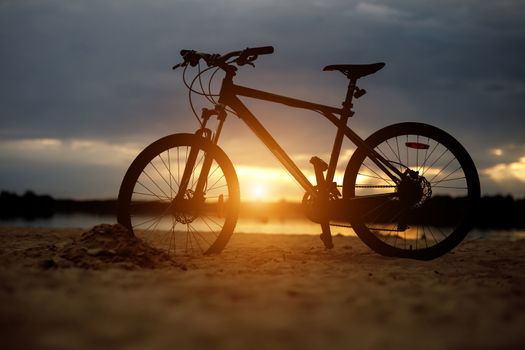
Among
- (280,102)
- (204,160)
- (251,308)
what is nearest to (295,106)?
(280,102)

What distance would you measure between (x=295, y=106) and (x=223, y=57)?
0.84 meters

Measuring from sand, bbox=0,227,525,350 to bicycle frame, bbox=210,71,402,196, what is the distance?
1.24 metres

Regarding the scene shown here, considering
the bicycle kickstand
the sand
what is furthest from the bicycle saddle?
the sand

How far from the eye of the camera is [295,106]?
4535 millimetres

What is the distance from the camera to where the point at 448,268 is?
3.99m

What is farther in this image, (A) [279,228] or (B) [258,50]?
(A) [279,228]

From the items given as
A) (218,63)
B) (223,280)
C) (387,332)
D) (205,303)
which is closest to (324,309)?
(387,332)

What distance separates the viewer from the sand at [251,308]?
1684 mm

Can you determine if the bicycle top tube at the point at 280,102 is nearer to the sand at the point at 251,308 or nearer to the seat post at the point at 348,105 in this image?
the seat post at the point at 348,105

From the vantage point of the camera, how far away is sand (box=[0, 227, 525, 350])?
1.68 metres

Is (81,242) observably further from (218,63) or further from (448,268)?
(448,268)

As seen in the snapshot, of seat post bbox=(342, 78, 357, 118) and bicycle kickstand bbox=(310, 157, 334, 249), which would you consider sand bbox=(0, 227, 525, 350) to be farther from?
seat post bbox=(342, 78, 357, 118)

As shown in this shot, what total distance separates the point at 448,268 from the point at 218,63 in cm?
279

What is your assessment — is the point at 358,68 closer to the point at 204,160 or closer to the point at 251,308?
the point at 204,160
